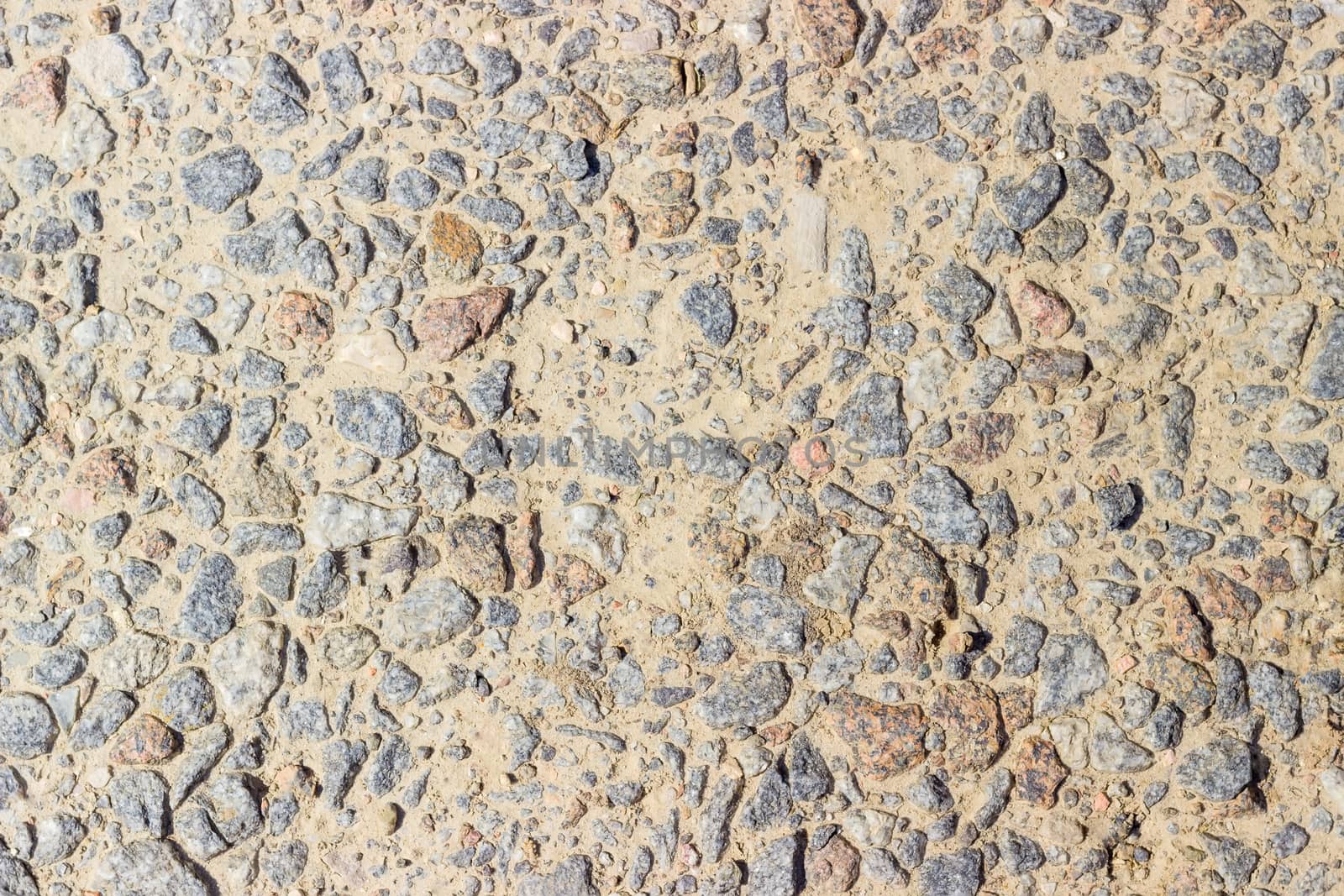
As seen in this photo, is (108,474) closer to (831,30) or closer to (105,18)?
(105,18)

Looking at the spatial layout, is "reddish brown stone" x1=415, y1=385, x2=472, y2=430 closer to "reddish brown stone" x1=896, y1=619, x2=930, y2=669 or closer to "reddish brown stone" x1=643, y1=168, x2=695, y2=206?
"reddish brown stone" x1=643, y1=168, x2=695, y2=206

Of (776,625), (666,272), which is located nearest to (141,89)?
(666,272)

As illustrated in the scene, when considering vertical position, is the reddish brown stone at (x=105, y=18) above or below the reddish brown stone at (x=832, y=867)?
above

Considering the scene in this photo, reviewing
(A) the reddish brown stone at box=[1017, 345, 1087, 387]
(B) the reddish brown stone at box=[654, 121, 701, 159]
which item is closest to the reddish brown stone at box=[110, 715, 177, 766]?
(B) the reddish brown stone at box=[654, 121, 701, 159]

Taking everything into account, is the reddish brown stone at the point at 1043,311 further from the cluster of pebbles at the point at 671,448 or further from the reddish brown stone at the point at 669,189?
Result: the reddish brown stone at the point at 669,189

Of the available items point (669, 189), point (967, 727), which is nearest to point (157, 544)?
point (669, 189)

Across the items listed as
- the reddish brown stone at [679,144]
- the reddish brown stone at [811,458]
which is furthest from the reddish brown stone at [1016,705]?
the reddish brown stone at [679,144]

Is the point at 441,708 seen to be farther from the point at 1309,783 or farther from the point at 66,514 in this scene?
the point at 1309,783
